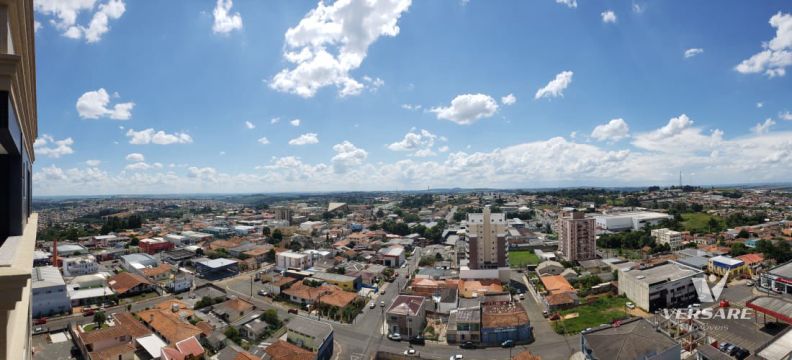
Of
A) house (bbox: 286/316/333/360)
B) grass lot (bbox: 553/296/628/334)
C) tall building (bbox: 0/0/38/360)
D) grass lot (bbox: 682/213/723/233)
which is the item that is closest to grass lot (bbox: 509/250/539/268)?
grass lot (bbox: 553/296/628/334)

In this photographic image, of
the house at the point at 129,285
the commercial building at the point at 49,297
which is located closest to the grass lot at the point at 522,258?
the house at the point at 129,285

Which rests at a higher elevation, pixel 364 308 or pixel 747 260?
pixel 747 260

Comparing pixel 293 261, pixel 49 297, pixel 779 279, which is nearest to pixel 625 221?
pixel 779 279

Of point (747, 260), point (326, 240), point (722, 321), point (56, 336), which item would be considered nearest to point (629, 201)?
point (747, 260)

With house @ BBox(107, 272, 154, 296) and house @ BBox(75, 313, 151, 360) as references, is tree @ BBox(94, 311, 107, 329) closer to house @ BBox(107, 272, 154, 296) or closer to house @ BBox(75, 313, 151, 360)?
house @ BBox(75, 313, 151, 360)

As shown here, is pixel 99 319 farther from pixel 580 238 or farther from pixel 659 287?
pixel 580 238

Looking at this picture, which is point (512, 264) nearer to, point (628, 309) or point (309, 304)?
point (628, 309)

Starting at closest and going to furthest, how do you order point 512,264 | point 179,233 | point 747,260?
point 747,260
point 512,264
point 179,233

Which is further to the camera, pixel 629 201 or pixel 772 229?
pixel 629 201
